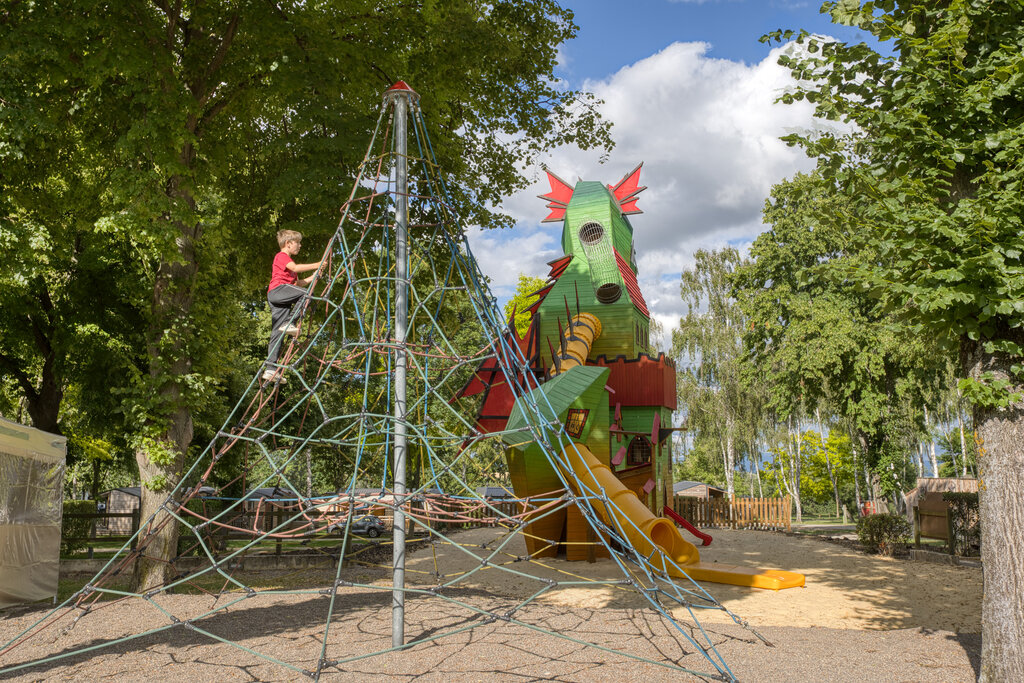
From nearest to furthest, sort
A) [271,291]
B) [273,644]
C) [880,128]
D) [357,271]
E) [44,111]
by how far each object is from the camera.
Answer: [880,128] < [271,291] < [273,644] < [44,111] < [357,271]

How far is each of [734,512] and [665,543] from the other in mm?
14092

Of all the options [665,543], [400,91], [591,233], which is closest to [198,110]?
[400,91]

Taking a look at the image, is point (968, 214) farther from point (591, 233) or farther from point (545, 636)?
point (591, 233)

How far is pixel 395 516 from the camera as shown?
276 inches

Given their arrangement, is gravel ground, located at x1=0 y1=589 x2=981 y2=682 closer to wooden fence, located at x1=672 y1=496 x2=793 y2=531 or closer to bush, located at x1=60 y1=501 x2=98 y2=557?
bush, located at x1=60 y1=501 x2=98 y2=557

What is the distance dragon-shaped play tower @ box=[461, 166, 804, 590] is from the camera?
1365 centimetres

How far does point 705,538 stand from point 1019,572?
12.6 metres

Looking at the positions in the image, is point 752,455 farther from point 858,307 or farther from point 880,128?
point 880,128

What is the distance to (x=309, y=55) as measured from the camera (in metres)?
10.7

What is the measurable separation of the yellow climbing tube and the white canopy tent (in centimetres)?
814

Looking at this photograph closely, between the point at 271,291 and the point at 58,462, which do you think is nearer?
the point at 271,291

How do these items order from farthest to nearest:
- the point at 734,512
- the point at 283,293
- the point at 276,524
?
the point at 734,512 → the point at 276,524 → the point at 283,293

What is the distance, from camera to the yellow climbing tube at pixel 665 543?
11.5 m

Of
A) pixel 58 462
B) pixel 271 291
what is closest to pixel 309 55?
pixel 271 291
